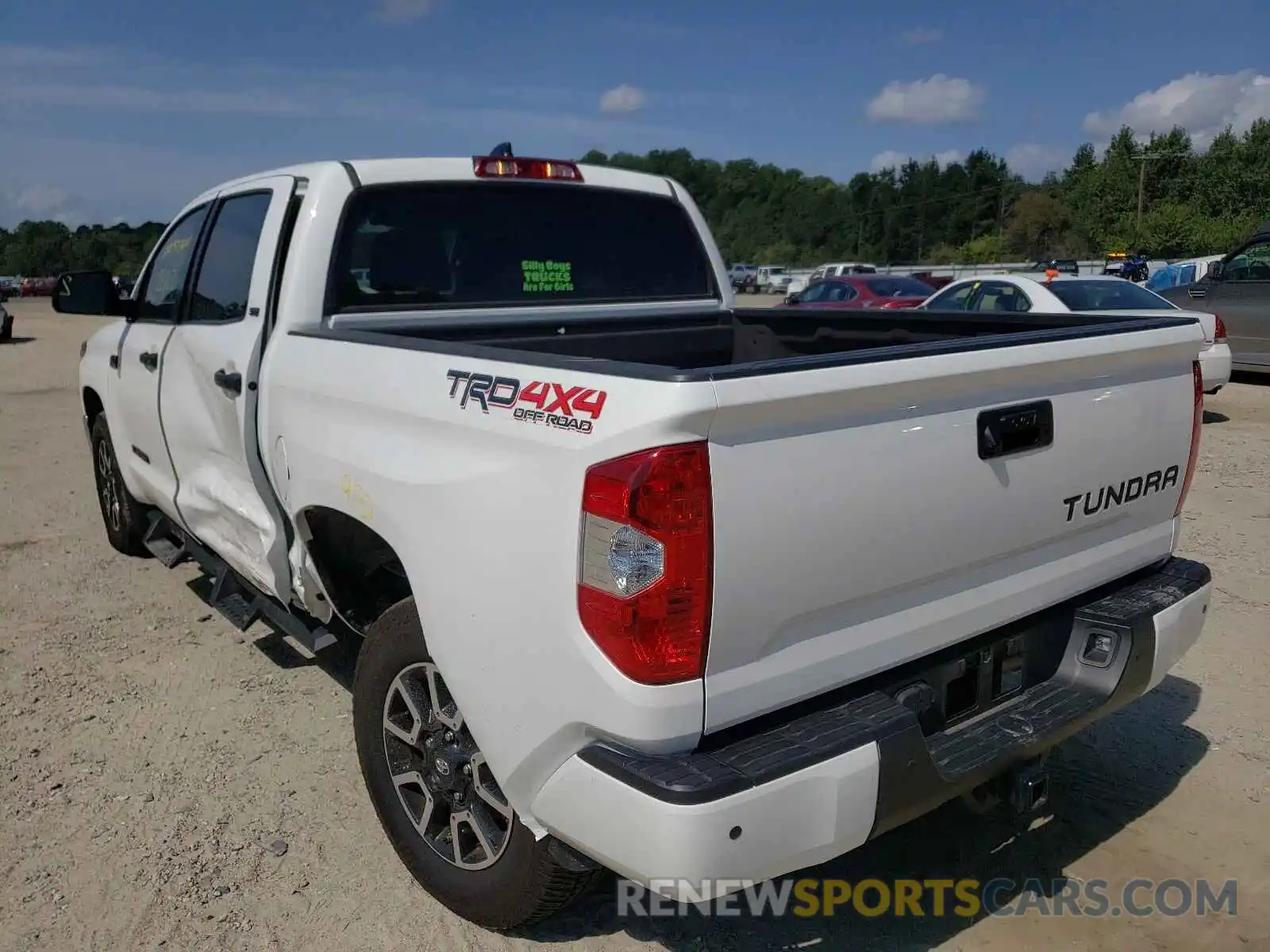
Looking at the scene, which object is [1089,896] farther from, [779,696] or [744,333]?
[744,333]

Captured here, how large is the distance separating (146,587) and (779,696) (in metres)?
4.55

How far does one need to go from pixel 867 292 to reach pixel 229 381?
47.7 ft

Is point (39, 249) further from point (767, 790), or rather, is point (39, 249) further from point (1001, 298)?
→ point (767, 790)

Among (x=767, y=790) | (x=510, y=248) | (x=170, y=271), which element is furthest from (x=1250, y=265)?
(x=767, y=790)

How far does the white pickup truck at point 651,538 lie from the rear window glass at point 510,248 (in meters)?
0.02

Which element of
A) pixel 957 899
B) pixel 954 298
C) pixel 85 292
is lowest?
pixel 957 899

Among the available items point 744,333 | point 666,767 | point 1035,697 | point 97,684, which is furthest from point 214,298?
point 1035,697

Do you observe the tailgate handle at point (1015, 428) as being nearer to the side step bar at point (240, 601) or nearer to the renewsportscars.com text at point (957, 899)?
the renewsportscars.com text at point (957, 899)

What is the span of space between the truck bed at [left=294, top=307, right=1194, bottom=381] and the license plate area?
2.65ft

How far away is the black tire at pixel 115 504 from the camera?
5.79m

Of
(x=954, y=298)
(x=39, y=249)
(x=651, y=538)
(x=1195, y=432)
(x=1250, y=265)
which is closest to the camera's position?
(x=651, y=538)

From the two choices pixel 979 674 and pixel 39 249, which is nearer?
pixel 979 674

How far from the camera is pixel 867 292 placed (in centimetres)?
1688

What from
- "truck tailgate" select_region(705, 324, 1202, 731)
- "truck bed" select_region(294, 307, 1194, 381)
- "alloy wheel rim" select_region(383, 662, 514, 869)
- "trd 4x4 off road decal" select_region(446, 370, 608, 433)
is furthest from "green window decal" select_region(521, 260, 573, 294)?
"truck tailgate" select_region(705, 324, 1202, 731)
